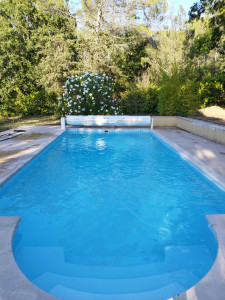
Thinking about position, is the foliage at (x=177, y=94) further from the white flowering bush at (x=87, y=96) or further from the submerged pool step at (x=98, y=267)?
the submerged pool step at (x=98, y=267)

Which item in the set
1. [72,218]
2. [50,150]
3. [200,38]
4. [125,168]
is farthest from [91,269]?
[200,38]

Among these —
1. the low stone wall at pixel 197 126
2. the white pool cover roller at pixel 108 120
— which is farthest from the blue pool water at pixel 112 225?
the white pool cover roller at pixel 108 120

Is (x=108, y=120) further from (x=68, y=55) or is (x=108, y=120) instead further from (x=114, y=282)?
(x=114, y=282)

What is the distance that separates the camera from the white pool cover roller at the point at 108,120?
12.3 meters

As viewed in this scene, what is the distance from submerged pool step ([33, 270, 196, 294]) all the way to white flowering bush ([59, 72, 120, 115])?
11.2 metres

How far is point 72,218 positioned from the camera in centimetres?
423

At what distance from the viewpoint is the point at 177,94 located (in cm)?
1251

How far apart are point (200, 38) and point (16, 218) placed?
14.4 m

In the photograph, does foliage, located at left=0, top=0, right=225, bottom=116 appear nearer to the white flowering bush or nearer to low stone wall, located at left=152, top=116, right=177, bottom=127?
the white flowering bush

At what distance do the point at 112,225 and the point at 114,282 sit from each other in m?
1.29

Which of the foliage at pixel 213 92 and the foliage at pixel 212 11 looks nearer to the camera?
the foliage at pixel 212 11

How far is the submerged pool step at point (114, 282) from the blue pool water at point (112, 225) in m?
0.01

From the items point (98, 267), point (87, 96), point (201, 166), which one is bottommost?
point (98, 267)

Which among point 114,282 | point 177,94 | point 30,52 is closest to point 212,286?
point 114,282
